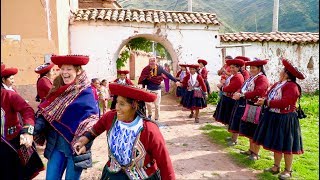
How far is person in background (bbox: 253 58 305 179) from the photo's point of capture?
494cm

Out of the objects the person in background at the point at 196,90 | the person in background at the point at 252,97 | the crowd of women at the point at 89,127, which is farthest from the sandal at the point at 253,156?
the person in background at the point at 196,90

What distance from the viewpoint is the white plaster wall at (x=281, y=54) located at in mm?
14727

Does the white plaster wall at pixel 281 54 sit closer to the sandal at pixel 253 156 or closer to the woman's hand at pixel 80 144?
the sandal at pixel 253 156

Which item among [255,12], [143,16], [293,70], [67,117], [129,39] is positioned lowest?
[67,117]

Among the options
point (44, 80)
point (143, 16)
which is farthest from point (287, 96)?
point (143, 16)

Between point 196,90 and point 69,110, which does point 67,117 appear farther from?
point 196,90

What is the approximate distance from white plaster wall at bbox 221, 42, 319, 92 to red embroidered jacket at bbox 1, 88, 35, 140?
12.1 meters

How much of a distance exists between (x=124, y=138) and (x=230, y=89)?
4435 millimetres

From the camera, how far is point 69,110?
3559 mm

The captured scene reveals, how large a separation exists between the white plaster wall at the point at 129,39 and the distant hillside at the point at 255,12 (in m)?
22.7

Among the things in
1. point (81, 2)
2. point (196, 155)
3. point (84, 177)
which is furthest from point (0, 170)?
point (81, 2)

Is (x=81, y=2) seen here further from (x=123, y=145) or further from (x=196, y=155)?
(x=123, y=145)

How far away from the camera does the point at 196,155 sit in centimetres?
664

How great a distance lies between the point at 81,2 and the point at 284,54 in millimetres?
11719
